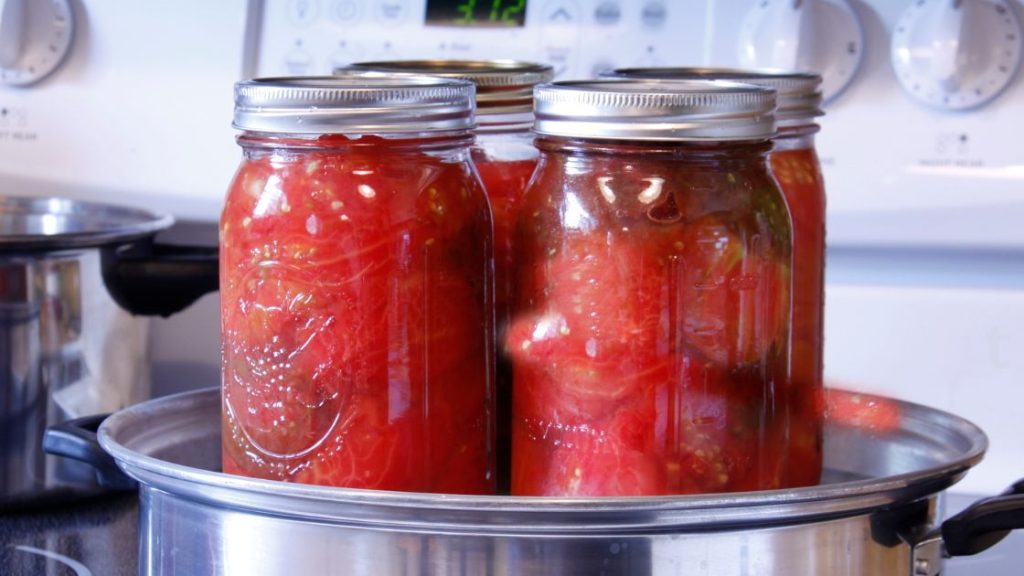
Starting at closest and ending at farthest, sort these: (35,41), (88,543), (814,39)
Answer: (88,543) → (814,39) → (35,41)

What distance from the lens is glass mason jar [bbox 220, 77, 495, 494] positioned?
499mm

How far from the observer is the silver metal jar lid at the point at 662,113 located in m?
0.48

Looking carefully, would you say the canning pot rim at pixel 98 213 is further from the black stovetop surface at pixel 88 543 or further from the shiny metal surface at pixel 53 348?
the black stovetop surface at pixel 88 543

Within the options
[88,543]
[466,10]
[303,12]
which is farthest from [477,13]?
[88,543]

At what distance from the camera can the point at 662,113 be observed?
1.58 ft

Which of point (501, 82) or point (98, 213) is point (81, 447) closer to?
point (501, 82)

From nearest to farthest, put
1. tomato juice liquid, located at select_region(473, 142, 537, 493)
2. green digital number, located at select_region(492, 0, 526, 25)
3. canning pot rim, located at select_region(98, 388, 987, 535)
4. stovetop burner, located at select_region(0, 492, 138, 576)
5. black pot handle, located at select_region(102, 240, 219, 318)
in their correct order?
1. canning pot rim, located at select_region(98, 388, 987, 535)
2. tomato juice liquid, located at select_region(473, 142, 537, 493)
3. stovetop burner, located at select_region(0, 492, 138, 576)
4. black pot handle, located at select_region(102, 240, 219, 318)
5. green digital number, located at select_region(492, 0, 526, 25)

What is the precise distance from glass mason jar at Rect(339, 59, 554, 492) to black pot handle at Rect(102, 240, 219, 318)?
0.92ft

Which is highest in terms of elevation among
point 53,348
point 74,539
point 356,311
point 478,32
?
point 478,32

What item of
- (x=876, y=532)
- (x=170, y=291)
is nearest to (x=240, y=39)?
(x=170, y=291)

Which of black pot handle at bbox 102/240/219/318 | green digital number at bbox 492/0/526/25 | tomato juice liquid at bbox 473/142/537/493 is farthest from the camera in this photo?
green digital number at bbox 492/0/526/25

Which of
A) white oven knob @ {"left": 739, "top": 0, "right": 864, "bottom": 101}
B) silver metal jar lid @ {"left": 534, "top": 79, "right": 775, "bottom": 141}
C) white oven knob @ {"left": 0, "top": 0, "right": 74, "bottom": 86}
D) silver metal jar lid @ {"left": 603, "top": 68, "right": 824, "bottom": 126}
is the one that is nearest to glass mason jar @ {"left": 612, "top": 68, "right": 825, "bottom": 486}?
silver metal jar lid @ {"left": 603, "top": 68, "right": 824, "bottom": 126}

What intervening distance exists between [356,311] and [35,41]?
2.05 feet

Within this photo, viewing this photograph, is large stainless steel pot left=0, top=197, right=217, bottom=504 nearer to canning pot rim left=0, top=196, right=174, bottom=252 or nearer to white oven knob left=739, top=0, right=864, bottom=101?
canning pot rim left=0, top=196, right=174, bottom=252
